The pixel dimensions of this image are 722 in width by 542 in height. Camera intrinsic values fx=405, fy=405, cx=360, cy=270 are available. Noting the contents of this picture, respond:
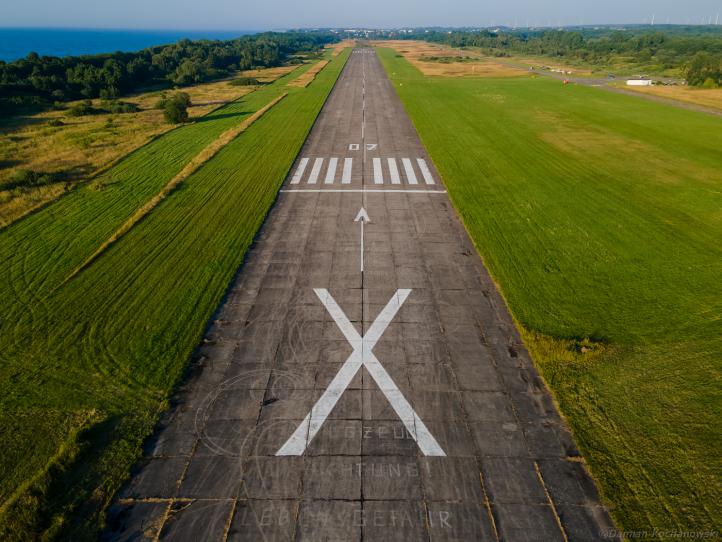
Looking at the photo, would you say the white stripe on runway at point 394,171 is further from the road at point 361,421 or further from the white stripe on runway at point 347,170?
the road at point 361,421

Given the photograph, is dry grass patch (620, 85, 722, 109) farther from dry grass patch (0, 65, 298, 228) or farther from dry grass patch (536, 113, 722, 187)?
dry grass patch (0, 65, 298, 228)

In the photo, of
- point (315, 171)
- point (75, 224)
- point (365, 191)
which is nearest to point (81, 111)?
point (75, 224)

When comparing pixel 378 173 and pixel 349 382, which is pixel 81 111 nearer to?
pixel 378 173

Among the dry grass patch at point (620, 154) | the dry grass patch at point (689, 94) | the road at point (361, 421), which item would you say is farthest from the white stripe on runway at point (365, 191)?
the dry grass patch at point (689, 94)

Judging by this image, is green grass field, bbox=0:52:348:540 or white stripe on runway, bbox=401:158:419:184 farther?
white stripe on runway, bbox=401:158:419:184

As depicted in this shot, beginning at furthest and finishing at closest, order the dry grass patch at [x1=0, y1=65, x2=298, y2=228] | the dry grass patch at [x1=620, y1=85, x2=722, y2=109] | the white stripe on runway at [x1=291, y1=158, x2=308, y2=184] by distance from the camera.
Result: 1. the dry grass patch at [x1=620, y1=85, x2=722, y2=109]
2. the white stripe on runway at [x1=291, y1=158, x2=308, y2=184]
3. the dry grass patch at [x1=0, y1=65, x2=298, y2=228]

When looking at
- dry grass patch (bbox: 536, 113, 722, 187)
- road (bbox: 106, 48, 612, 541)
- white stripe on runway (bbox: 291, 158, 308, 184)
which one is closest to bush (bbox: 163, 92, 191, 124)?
white stripe on runway (bbox: 291, 158, 308, 184)

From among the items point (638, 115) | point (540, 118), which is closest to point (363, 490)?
point (540, 118)
